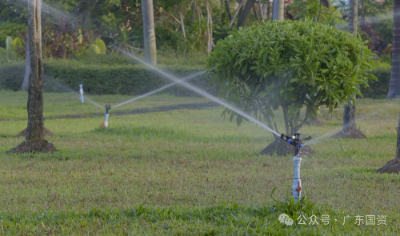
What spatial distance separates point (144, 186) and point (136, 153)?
2.74 metres

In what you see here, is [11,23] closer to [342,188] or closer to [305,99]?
[305,99]

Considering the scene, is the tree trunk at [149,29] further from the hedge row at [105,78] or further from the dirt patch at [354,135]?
the dirt patch at [354,135]

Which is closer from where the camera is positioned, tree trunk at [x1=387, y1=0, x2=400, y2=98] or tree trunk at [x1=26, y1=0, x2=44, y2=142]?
tree trunk at [x1=26, y1=0, x2=44, y2=142]

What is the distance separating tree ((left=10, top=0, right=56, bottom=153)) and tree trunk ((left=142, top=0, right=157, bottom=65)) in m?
14.6

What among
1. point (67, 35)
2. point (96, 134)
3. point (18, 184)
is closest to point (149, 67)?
point (67, 35)

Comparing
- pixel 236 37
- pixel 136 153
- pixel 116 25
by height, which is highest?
pixel 116 25

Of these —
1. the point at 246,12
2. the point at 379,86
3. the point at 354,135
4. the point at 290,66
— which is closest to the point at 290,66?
the point at 290,66

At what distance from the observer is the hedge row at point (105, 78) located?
25250 mm

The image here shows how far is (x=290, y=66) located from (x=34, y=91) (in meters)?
4.44

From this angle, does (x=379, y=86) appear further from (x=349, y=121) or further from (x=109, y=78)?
(x=109, y=78)

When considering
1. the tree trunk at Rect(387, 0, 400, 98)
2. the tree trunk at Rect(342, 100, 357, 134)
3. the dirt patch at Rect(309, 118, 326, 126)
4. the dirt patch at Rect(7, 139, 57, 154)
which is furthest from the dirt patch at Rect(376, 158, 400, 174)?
the tree trunk at Rect(387, 0, 400, 98)

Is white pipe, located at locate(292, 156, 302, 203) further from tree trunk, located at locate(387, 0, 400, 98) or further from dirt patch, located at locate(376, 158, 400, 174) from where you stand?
tree trunk, located at locate(387, 0, 400, 98)

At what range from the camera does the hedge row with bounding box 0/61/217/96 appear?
82.8 ft

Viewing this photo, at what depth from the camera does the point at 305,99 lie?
8398mm
